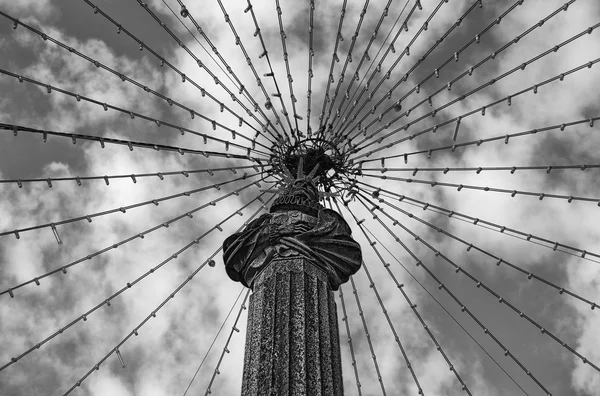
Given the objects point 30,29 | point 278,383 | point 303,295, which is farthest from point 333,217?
point 30,29

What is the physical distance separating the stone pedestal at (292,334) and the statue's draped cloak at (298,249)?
0.21 meters

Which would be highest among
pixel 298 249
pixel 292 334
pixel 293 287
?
pixel 298 249

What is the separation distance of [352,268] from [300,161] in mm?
3584

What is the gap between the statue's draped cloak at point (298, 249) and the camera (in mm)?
11141

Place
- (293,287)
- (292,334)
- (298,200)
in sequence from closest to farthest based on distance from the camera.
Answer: (292,334) < (293,287) < (298,200)

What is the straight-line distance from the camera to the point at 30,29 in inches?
436

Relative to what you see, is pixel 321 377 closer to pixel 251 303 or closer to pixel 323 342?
pixel 323 342

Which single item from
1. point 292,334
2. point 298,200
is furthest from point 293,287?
point 298,200

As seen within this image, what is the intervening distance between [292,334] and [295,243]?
6.36 ft

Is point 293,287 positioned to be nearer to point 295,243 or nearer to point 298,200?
point 295,243

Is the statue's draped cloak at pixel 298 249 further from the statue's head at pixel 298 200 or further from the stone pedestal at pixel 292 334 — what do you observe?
the statue's head at pixel 298 200

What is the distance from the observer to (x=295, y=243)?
439 inches

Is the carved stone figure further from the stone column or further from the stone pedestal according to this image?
the stone pedestal

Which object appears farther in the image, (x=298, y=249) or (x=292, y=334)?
(x=298, y=249)
